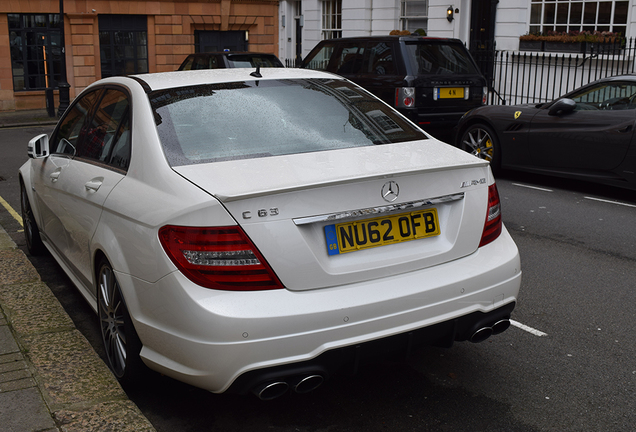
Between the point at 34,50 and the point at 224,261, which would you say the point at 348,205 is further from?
the point at 34,50

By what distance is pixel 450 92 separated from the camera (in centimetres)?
1130

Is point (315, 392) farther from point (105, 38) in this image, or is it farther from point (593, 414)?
point (105, 38)

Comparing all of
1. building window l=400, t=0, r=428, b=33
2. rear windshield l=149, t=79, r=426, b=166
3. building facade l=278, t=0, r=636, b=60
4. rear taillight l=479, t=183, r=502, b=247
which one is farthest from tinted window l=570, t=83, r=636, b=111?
building window l=400, t=0, r=428, b=33

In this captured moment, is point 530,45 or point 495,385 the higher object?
point 530,45

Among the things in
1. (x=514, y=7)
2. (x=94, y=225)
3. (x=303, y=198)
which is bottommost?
(x=94, y=225)

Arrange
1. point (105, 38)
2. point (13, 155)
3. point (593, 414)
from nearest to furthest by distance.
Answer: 1. point (593, 414)
2. point (13, 155)
3. point (105, 38)

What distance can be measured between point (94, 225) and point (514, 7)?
55.3ft

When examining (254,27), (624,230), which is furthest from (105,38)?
(624,230)

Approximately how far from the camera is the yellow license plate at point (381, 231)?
2.96 m

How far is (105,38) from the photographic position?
2661 cm

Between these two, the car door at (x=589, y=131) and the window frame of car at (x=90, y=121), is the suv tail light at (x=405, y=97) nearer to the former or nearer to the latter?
the car door at (x=589, y=131)

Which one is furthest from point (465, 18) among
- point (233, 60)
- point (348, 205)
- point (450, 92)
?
point (348, 205)

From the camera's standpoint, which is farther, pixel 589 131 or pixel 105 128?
pixel 589 131

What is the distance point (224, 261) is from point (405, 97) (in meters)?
8.63
